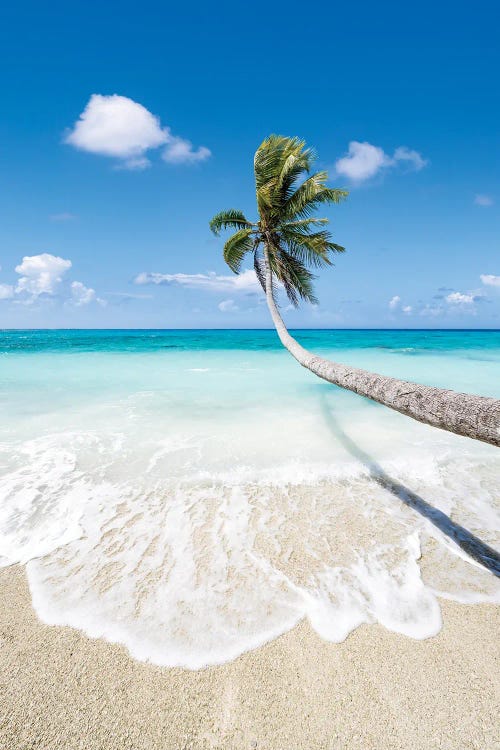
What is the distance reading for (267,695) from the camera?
1984 millimetres

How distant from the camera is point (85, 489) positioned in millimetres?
4684

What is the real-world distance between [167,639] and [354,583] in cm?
165

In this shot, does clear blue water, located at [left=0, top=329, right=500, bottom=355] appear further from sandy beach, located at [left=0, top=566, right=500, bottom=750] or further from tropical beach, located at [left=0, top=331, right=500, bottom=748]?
sandy beach, located at [left=0, top=566, right=500, bottom=750]

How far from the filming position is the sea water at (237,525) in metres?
2.59

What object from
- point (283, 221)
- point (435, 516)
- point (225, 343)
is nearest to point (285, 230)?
point (283, 221)

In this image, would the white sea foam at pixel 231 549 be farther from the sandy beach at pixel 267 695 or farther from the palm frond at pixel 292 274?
the palm frond at pixel 292 274

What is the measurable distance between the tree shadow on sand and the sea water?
31 mm

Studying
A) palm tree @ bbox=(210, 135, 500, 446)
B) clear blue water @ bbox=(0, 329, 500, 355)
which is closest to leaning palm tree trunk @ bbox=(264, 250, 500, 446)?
palm tree @ bbox=(210, 135, 500, 446)

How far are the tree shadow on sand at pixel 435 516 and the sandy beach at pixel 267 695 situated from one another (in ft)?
3.25

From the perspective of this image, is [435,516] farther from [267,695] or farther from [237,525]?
[267,695]

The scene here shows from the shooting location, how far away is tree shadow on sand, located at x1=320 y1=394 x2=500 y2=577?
129 inches

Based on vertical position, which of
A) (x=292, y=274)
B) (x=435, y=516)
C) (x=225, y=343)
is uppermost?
(x=292, y=274)

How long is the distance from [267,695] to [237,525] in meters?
1.86

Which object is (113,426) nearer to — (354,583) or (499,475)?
(354,583)
